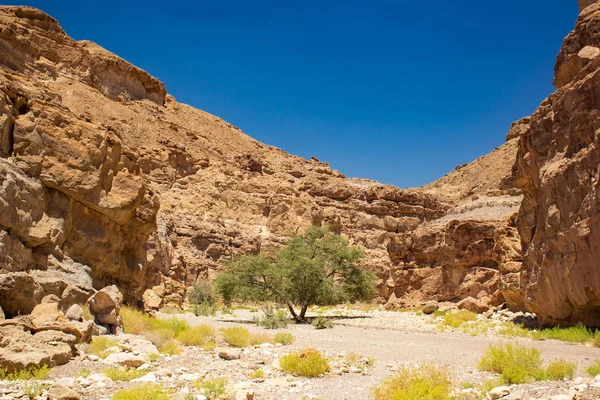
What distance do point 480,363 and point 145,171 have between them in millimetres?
48895

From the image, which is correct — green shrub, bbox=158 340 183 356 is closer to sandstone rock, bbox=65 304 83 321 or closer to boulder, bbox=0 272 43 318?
sandstone rock, bbox=65 304 83 321

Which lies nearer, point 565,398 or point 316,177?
point 565,398

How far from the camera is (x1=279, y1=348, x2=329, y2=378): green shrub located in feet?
30.1

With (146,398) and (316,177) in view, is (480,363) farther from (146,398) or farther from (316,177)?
(316,177)

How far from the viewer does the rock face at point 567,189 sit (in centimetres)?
1258

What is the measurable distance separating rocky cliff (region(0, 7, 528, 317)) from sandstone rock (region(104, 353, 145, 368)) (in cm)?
223

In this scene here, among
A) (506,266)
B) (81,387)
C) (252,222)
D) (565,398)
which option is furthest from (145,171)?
(565,398)

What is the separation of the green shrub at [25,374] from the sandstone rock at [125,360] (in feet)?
4.99

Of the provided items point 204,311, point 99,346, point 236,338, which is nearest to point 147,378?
point 99,346

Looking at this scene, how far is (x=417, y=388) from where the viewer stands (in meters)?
6.83

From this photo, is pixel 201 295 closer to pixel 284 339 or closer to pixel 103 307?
pixel 284 339

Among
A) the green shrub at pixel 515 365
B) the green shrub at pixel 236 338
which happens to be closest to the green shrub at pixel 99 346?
the green shrub at pixel 236 338

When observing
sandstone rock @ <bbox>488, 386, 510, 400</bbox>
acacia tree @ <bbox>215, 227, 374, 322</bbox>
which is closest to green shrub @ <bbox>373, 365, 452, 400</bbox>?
sandstone rock @ <bbox>488, 386, 510, 400</bbox>

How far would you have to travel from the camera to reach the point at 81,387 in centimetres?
711
